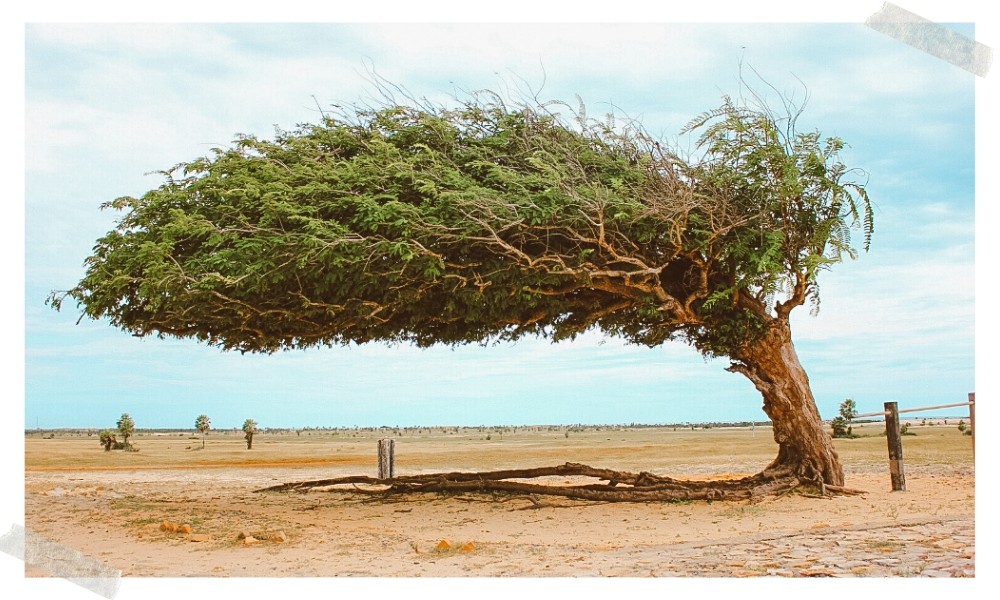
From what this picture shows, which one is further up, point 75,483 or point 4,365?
point 4,365

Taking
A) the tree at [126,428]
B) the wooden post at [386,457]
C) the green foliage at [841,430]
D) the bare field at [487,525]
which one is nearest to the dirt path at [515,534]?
the bare field at [487,525]

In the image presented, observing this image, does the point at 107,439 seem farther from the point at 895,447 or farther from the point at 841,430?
the point at 895,447

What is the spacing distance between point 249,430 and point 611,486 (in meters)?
12.3

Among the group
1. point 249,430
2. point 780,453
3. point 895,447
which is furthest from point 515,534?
point 249,430

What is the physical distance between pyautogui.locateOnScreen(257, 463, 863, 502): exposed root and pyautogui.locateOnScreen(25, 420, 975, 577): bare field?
23 cm

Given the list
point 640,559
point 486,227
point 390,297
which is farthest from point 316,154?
point 640,559

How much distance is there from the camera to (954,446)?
16172mm

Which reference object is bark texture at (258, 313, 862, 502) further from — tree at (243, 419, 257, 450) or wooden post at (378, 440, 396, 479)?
tree at (243, 419, 257, 450)

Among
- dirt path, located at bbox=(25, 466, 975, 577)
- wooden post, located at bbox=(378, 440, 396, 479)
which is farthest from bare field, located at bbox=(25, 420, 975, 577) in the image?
wooden post, located at bbox=(378, 440, 396, 479)

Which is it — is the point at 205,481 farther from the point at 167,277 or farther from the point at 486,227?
the point at 486,227

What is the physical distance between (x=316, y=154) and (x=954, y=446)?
12951mm

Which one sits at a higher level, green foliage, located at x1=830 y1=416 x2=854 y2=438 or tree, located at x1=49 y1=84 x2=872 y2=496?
tree, located at x1=49 y1=84 x2=872 y2=496

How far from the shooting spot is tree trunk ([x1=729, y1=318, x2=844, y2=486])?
461 inches

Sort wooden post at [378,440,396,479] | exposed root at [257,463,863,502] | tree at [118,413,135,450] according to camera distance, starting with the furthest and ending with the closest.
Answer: tree at [118,413,135,450] < wooden post at [378,440,396,479] < exposed root at [257,463,863,502]
